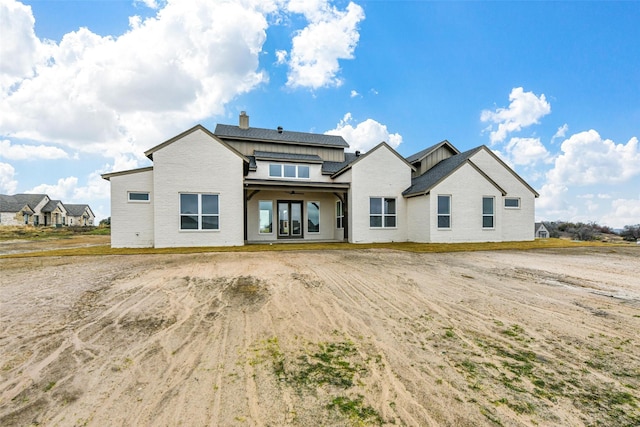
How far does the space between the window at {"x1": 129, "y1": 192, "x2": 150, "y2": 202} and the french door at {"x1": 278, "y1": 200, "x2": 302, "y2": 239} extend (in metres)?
7.19

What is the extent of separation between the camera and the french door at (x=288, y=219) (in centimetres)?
1727

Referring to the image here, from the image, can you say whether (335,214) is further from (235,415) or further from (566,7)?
(235,415)

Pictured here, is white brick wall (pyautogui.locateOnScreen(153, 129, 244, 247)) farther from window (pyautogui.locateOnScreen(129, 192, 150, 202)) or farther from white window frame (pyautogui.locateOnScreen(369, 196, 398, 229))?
white window frame (pyautogui.locateOnScreen(369, 196, 398, 229))

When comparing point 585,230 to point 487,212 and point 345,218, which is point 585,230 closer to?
point 487,212

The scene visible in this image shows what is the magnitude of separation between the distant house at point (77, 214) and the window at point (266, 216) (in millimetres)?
62918

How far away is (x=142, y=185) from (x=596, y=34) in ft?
73.3

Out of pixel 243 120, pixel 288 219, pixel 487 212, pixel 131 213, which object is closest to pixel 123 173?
pixel 131 213

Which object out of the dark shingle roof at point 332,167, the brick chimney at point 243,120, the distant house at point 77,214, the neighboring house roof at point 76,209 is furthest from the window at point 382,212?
the neighboring house roof at point 76,209

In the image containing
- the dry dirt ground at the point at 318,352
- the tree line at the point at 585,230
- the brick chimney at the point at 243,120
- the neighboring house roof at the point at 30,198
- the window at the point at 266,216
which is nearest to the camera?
the dry dirt ground at the point at 318,352

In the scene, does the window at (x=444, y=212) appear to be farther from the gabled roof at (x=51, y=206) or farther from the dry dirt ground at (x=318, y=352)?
the gabled roof at (x=51, y=206)

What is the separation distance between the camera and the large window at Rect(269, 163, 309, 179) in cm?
1806

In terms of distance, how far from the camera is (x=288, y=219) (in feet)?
56.9

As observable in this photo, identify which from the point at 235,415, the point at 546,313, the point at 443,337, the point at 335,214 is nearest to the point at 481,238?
the point at 335,214

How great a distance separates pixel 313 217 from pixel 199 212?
23.9 ft
